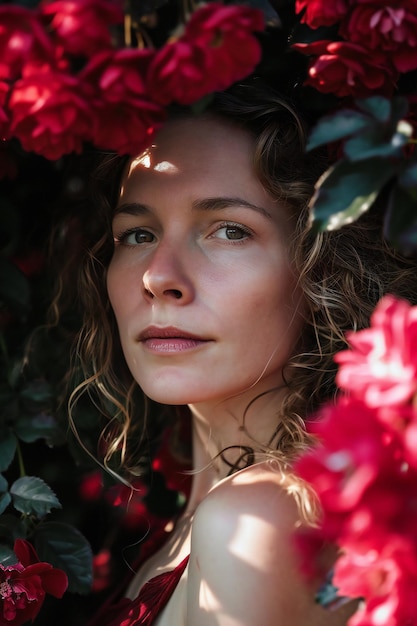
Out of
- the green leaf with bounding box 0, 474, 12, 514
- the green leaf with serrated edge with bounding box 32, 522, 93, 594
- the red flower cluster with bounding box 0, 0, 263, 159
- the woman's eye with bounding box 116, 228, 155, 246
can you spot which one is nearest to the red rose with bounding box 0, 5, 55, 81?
the red flower cluster with bounding box 0, 0, 263, 159

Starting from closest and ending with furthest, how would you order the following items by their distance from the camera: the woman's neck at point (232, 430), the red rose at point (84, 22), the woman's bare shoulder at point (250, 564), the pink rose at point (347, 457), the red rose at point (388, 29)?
the pink rose at point (347, 457)
the red rose at point (84, 22)
the red rose at point (388, 29)
the woman's bare shoulder at point (250, 564)
the woman's neck at point (232, 430)

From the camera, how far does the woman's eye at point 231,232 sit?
5.33 ft

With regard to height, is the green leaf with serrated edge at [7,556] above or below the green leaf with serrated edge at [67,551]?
above

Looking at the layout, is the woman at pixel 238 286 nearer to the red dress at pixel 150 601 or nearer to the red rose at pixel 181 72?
the red dress at pixel 150 601

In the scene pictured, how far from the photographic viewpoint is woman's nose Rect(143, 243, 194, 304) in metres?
1.57

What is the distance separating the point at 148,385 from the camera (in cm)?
168

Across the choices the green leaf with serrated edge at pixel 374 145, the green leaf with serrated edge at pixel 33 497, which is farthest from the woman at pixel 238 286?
the green leaf with serrated edge at pixel 374 145

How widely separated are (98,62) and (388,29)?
1.37 feet

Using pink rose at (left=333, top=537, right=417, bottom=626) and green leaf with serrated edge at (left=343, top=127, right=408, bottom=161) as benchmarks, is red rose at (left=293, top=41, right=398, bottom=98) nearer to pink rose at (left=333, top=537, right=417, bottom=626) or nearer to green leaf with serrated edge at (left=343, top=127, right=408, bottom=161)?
green leaf with serrated edge at (left=343, top=127, right=408, bottom=161)

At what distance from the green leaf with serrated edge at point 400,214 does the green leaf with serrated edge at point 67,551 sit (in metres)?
0.96

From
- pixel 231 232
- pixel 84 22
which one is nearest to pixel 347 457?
pixel 84 22

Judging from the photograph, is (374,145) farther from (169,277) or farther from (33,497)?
(33,497)

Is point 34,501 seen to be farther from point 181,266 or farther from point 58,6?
point 58,6

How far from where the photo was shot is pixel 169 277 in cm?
157
